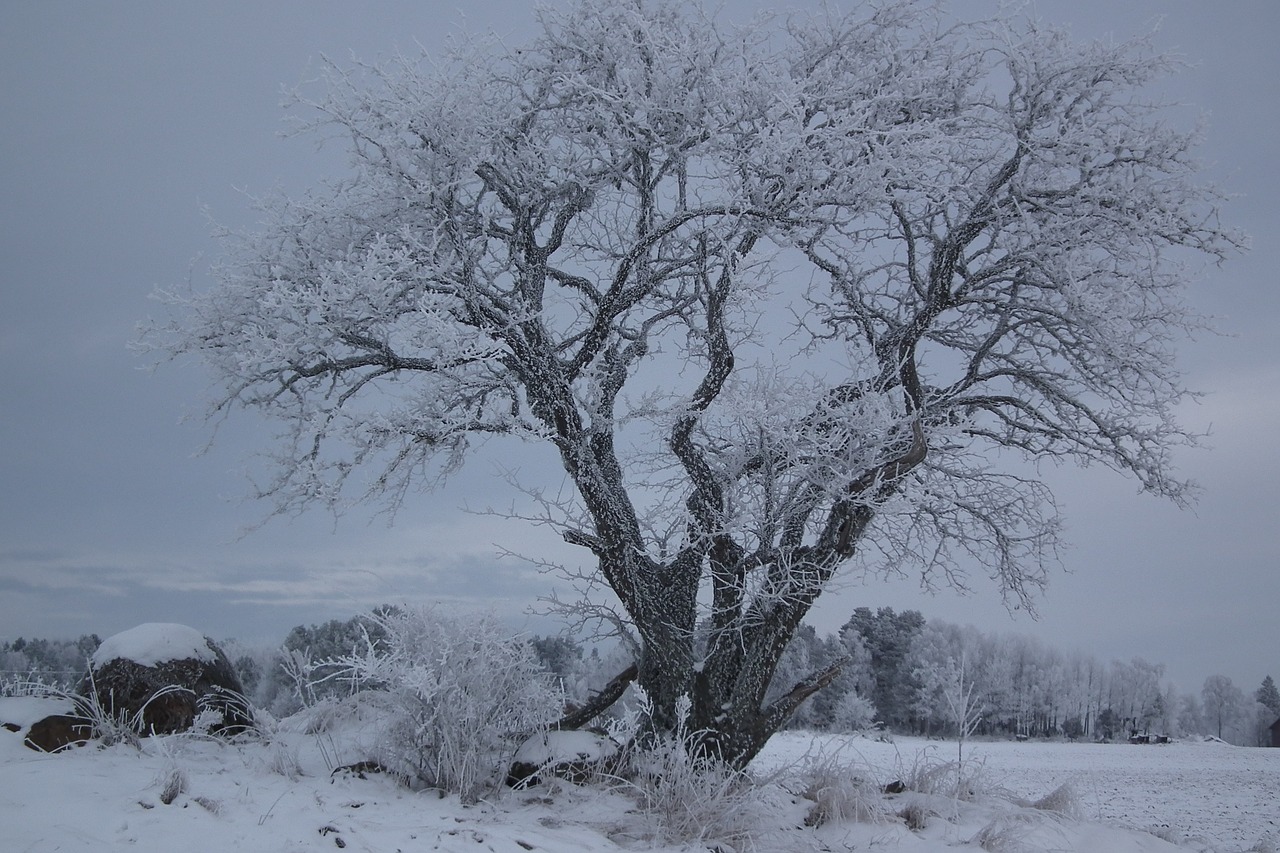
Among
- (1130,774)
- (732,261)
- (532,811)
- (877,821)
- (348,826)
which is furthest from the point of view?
(1130,774)

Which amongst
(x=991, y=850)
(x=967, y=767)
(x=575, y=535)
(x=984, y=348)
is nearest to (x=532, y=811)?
(x=575, y=535)

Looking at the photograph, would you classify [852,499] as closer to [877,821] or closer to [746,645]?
[746,645]

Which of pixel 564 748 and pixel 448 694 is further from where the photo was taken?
pixel 564 748

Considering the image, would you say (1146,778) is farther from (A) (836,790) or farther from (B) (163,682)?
(B) (163,682)

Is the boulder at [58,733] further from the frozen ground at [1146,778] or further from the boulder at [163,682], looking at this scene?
the frozen ground at [1146,778]

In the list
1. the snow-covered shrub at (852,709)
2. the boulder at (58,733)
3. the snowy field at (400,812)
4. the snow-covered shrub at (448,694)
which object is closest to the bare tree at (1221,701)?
the snow-covered shrub at (852,709)

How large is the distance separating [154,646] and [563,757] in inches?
138

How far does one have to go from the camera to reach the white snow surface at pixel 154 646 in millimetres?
7199

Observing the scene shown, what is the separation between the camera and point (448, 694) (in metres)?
6.23

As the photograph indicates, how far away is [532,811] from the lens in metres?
6.07

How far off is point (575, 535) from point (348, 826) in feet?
9.79

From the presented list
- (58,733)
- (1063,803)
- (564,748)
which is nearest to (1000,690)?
(1063,803)

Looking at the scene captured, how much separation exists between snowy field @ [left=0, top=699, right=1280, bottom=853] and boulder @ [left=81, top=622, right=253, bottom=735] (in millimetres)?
323

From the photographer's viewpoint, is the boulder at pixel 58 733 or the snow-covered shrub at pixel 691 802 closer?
the snow-covered shrub at pixel 691 802
